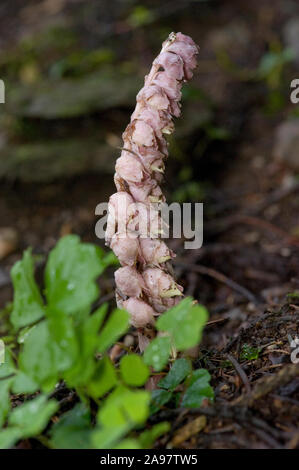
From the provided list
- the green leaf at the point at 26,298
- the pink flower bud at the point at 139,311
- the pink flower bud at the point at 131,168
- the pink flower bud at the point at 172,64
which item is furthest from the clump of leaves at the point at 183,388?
the pink flower bud at the point at 172,64

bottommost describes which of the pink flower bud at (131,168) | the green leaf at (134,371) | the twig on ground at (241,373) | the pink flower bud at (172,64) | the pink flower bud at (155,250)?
the twig on ground at (241,373)

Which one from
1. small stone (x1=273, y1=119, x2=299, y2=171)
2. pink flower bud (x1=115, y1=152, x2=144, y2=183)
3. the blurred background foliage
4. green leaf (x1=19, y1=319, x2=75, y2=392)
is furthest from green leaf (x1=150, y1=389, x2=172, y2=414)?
small stone (x1=273, y1=119, x2=299, y2=171)

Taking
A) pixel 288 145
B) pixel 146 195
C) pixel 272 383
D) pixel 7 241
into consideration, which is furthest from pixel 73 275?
pixel 288 145

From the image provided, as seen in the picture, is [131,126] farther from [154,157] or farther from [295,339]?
[295,339]

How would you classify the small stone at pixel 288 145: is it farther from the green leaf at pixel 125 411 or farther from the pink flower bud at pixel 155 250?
the green leaf at pixel 125 411

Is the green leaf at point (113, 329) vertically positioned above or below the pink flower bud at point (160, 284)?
below

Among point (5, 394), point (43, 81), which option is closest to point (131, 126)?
point (5, 394)

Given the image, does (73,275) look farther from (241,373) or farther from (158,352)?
(241,373)
